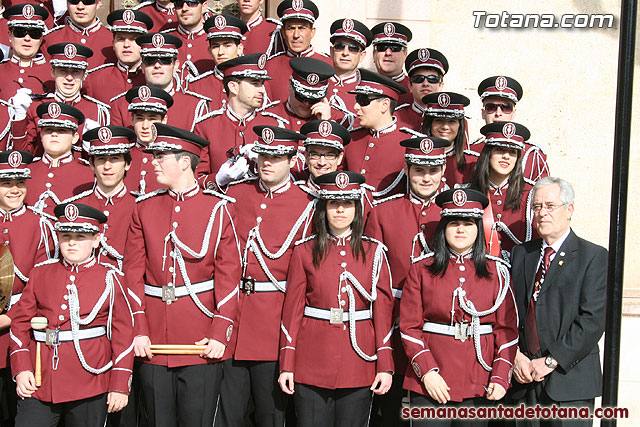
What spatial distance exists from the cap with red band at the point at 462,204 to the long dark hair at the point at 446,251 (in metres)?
0.05

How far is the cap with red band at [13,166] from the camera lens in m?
6.27

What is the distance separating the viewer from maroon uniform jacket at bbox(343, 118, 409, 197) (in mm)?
6879

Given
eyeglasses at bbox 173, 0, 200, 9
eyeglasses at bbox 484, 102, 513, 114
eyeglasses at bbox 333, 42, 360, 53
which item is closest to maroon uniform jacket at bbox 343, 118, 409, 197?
eyeglasses at bbox 484, 102, 513, 114

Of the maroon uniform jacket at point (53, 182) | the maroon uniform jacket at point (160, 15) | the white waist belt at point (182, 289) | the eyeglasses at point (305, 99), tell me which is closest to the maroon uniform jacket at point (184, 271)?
the white waist belt at point (182, 289)

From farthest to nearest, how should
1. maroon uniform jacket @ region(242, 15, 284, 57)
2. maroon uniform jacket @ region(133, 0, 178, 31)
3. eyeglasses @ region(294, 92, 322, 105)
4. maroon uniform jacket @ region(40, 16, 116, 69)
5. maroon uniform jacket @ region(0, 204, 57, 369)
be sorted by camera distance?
maroon uniform jacket @ region(133, 0, 178, 31) → maroon uniform jacket @ region(40, 16, 116, 69) → maroon uniform jacket @ region(242, 15, 284, 57) → eyeglasses @ region(294, 92, 322, 105) → maroon uniform jacket @ region(0, 204, 57, 369)

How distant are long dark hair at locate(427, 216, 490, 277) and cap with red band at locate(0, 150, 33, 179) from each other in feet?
9.18

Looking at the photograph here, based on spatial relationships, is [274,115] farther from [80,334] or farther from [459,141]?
[80,334]

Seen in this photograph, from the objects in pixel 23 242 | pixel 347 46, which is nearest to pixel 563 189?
pixel 347 46

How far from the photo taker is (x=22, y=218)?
6.35 meters

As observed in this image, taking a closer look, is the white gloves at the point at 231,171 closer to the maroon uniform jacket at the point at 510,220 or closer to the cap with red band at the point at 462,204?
the cap with red band at the point at 462,204

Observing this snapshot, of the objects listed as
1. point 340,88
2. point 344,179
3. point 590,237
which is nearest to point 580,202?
A: point 590,237

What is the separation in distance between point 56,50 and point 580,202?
5538 millimetres

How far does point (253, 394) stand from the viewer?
6.16 metres

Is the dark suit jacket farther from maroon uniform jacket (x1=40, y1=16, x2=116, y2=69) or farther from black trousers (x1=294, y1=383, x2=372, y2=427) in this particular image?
maroon uniform jacket (x1=40, y1=16, x2=116, y2=69)
